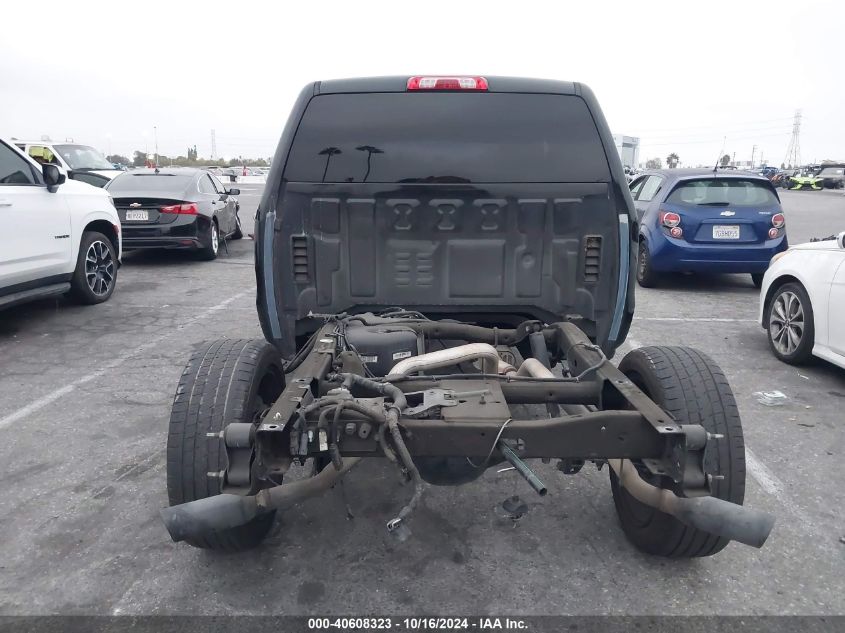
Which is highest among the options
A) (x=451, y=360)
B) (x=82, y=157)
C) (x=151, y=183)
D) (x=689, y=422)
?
(x=82, y=157)

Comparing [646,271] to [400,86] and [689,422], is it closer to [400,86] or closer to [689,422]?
[400,86]

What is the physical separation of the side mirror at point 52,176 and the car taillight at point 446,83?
4725 millimetres

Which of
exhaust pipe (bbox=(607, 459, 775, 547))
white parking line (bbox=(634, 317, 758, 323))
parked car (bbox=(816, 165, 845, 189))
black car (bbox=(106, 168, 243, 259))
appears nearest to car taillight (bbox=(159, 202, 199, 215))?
black car (bbox=(106, 168, 243, 259))

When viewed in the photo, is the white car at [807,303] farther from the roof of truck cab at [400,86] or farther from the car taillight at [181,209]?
the car taillight at [181,209]

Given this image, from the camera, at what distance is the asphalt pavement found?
2.59 metres

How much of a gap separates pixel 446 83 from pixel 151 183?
8871 millimetres

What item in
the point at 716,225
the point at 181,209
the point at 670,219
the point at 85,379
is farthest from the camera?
the point at 181,209

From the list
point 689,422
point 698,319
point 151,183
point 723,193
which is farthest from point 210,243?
point 689,422

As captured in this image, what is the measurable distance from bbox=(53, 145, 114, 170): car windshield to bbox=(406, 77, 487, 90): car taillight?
1277 cm

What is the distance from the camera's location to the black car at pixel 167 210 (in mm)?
10273

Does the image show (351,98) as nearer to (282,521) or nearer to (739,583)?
(282,521)

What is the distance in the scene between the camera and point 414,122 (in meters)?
3.64

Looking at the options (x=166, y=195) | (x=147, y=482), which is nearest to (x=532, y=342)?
(x=147, y=482)

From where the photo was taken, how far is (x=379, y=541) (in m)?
3.00
